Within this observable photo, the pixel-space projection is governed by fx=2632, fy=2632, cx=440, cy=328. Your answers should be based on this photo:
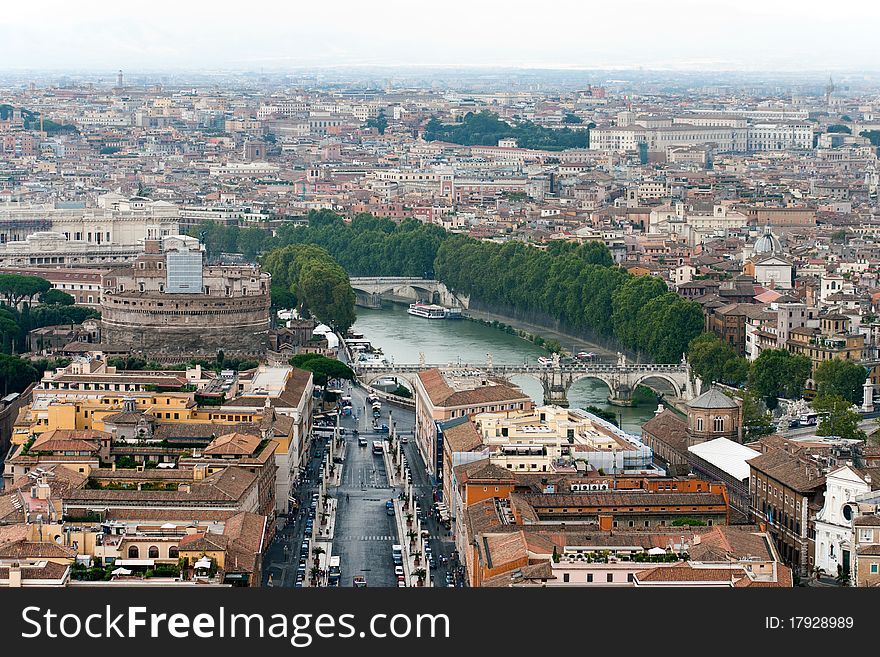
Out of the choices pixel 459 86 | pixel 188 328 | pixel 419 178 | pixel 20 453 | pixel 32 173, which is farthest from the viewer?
pixel 459 86

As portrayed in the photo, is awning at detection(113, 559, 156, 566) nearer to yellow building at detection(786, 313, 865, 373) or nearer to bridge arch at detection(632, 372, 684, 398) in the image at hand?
yellow building at detection(786, 313, 865, 373)

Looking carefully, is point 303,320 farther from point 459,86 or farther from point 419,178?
point 459,86

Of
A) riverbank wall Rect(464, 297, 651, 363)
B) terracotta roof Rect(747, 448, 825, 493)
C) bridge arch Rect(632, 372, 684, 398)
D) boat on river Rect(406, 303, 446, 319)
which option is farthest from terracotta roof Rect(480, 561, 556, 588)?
A: boat on river Rect(406, 303, 446, 319)

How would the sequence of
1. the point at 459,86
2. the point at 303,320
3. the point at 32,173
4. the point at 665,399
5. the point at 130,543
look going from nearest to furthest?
the point at 130,543, the point at 665,399, the point at 303,320, the point at 32,173, the point at 459,86

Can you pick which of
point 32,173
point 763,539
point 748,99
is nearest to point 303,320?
point 763,539

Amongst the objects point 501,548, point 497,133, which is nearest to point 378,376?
point 501,548

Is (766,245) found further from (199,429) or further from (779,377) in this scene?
(199,429)
